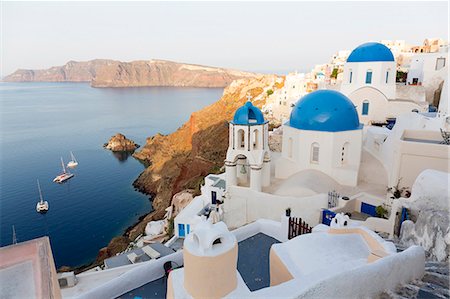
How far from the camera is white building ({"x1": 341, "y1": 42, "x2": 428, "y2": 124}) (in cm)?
2359

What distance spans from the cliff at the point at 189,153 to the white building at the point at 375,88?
57.8 feet

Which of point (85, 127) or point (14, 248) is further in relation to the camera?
point (85, 127)

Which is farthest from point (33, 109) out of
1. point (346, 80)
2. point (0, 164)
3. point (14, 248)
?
point (14, 248)

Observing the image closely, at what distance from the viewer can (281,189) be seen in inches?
628

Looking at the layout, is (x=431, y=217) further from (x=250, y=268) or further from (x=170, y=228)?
(x=170, y=228)

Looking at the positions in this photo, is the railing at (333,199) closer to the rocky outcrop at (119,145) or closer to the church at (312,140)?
the church at (312,140)

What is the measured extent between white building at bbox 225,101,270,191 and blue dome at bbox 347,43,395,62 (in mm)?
14303

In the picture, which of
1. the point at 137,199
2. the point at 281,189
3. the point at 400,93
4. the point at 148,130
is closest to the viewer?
the point at 281,189

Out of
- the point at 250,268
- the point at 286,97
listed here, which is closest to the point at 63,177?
the point at 286,97

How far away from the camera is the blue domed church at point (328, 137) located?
622 inches

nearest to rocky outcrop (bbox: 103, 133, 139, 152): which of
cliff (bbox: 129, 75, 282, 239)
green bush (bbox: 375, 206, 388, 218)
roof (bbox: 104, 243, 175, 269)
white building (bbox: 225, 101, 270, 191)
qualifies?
cliff (bbox: 129, 75, 282, 239)

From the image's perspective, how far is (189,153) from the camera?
168 ft

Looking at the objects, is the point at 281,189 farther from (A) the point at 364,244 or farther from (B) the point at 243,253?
(A) the point at 364,244

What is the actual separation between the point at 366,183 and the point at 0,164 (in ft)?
193
